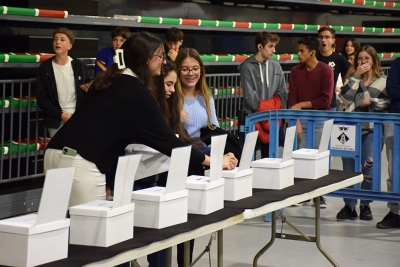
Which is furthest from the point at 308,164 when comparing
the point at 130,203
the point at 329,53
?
the point at 329,53

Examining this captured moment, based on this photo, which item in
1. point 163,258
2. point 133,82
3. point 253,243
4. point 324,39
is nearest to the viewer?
point 133,82

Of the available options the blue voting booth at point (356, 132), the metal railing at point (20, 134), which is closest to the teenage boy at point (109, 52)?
the metal railing at point (20, 134)

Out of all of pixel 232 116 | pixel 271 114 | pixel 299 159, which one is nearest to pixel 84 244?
pixel 299 159

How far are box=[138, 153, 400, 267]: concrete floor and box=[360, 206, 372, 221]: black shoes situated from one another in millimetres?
46

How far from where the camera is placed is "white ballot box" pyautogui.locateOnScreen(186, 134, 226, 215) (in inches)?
120

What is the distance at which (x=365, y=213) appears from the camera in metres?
6.04

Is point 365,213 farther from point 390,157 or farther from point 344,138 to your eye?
point 344,138

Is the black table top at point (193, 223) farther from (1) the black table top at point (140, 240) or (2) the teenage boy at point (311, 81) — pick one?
(2) the teenage boy at point (311, 81)

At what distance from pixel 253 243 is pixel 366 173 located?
1203 millimetres

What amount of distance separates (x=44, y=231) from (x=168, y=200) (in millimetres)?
599

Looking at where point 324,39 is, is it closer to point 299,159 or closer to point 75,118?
point 299,159

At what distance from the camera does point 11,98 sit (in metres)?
5.95

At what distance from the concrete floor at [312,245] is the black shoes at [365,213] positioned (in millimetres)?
46

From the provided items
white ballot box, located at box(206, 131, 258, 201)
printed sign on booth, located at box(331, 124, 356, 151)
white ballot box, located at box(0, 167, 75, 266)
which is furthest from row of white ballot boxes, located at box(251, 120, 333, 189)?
printed sign on booth, located at box(331, 124, 356, 151)
